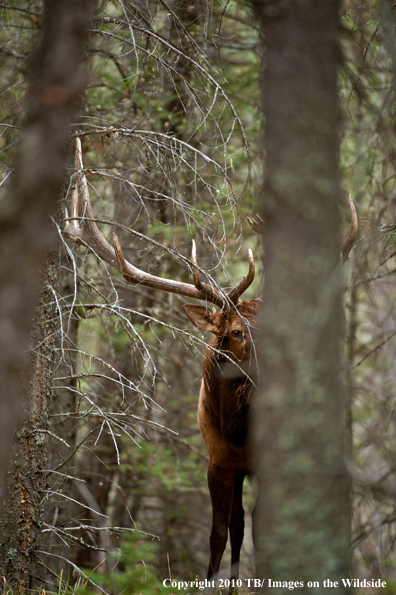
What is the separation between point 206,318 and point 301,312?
112 inches

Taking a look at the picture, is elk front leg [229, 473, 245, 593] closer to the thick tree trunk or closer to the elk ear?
the elk ear

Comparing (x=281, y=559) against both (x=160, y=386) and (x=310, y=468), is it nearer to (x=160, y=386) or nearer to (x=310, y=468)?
(x=310, y=468)

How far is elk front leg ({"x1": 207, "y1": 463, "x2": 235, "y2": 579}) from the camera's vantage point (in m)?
4.95

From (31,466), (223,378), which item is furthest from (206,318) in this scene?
(31,466)

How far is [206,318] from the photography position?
17.1 ft

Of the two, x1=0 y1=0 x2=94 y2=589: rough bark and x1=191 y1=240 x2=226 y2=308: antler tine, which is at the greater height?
x1=191 y1=240 x2=226 y2=308: antler tine

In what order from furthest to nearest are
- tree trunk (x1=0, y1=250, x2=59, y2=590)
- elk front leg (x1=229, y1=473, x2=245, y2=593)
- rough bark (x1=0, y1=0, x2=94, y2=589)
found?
elk front leg (x1=229, y1=473, x2=245, y2=593) < tree trunk (x1=0, y1=250, x2=59, y2=590) < rough bark (x1=0, y1=0, x2=94, y2=589)

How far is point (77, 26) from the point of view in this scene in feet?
6.87

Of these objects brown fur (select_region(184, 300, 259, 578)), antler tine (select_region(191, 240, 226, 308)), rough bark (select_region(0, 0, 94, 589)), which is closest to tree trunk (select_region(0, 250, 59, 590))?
antler tine (select_region(191, 240, 226, 308))

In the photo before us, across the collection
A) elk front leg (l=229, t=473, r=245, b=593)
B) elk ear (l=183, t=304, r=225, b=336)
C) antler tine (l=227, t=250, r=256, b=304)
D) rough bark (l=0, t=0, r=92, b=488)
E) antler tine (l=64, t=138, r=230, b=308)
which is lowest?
elk front leg (l=229, t=473, r=245, b=593)

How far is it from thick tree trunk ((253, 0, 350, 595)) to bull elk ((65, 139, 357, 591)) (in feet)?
7.51

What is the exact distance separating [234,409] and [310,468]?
259 centimetres

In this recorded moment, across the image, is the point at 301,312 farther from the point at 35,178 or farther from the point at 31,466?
the point at 31,466

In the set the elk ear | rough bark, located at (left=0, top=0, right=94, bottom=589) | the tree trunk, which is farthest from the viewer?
the elk ear
